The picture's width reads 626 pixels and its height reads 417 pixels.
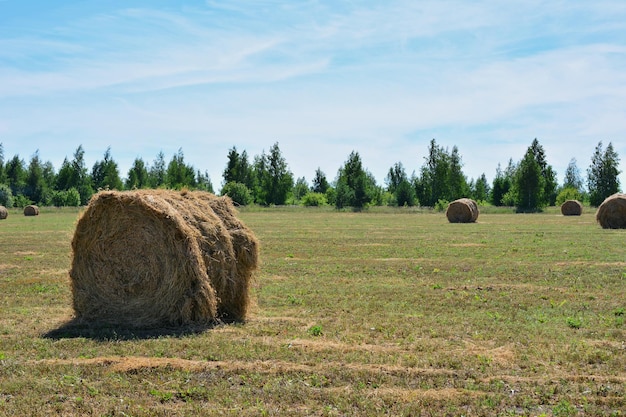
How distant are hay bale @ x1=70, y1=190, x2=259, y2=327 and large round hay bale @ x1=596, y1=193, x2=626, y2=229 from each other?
3426cm

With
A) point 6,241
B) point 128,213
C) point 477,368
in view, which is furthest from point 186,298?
point 6,241

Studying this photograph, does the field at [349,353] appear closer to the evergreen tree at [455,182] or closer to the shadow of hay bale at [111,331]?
the shadow of hay bale at [111,331]

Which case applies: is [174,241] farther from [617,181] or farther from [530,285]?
[617,181]

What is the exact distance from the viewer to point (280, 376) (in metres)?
8.52

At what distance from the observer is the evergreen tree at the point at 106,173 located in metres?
119

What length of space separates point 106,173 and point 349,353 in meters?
123

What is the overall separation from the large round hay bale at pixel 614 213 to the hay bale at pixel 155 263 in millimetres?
34264

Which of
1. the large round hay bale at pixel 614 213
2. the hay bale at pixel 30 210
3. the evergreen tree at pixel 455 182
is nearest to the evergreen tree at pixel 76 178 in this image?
the hay bale at pixel 30 210

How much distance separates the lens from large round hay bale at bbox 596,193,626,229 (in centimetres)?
3991

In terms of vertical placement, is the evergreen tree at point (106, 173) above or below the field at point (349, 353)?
above

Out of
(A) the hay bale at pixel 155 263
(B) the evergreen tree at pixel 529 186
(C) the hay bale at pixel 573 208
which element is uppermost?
(B) the evergreen tree at pixel 529 186

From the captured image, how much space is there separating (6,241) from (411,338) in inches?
1085

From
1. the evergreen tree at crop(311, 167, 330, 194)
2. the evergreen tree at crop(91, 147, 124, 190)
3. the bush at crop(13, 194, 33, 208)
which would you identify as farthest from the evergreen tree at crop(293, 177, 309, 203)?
the bush at crop(13, 194, 33, 208)

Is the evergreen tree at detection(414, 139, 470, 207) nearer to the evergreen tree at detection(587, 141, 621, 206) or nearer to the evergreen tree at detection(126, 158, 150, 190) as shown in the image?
the evergreen tree at detection(587, 141, 621, 206)
